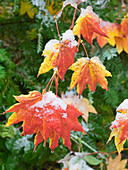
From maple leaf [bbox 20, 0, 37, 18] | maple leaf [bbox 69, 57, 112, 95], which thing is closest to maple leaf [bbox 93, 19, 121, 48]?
maple leaf [bbox 69, 57, 112, 95]

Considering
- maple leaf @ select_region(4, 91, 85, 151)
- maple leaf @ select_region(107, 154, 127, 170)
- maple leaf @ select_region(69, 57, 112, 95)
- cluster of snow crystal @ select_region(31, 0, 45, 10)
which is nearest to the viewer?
maple leaf @ select_region(4, 91, 85, 151)

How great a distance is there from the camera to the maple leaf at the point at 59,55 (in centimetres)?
53

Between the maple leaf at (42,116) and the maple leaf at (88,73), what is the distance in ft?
0.40

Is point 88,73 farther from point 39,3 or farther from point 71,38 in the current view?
point 39,3

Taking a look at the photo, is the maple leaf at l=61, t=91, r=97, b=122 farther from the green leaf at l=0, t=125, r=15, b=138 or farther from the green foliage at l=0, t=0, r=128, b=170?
the green leaf at l=0, t=125, r=15, b=138

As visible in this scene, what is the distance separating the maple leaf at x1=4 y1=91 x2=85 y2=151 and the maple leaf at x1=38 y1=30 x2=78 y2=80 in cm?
8

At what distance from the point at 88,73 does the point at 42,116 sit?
0.22 metres

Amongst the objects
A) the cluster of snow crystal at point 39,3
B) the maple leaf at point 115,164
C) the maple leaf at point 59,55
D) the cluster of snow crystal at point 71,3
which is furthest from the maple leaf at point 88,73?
the maple leaf at point 115,164

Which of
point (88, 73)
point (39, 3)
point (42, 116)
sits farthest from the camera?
point (39, 3)

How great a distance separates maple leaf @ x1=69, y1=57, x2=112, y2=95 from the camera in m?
0.60

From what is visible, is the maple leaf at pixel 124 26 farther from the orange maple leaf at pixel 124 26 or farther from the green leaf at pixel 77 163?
the green leaf at pixel 77 163

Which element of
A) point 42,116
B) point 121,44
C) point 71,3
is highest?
point 71,3

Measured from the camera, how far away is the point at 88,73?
60cm

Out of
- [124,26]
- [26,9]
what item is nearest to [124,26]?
[124,26]
